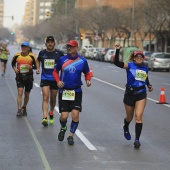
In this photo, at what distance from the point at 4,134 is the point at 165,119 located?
454 centimetres

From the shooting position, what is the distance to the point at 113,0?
11256cm

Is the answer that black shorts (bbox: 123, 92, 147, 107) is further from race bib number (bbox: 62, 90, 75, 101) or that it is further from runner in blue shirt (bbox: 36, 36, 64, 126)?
runner in blue shirt (bbox: 36, 36, 64, 126)

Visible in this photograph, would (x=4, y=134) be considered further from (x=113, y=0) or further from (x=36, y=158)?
(x=113, y=0)

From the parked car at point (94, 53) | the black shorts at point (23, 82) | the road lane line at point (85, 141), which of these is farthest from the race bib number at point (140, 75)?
the parked car at point (94, 53)

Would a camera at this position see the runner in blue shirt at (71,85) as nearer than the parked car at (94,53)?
Yes

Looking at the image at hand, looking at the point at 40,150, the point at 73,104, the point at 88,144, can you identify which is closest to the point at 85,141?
the point at 88,144

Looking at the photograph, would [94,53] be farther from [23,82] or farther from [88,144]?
[88,144]

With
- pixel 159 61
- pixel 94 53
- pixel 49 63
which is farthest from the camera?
pixel 94 53

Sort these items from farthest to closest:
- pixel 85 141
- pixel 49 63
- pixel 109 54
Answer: pixel 109 54
pixel 49 63
pixel 85 141

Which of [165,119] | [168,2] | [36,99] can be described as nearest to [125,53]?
[168,2]

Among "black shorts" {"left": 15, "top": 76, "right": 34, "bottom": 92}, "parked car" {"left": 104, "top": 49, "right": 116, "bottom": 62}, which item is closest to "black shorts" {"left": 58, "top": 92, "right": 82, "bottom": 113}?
"black shorts" {"left": 15, "top": 76, "right": 34, "bottom": 92}

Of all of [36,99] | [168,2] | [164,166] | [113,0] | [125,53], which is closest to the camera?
[164,166]

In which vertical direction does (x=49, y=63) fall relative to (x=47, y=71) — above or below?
above

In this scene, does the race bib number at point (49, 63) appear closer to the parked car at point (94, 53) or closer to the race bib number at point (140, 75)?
the race bib number at point (140, 75)
